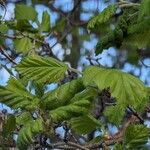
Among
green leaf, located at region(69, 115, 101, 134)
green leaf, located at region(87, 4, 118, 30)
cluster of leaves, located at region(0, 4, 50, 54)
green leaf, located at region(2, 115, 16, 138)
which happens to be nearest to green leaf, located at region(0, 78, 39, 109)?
green leaf, located at region(2, 115, 16, 138)

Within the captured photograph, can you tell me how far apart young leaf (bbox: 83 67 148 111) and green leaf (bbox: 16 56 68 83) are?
0.18 m

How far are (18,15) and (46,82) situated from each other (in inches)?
67.3

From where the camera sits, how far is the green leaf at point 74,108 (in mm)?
2172

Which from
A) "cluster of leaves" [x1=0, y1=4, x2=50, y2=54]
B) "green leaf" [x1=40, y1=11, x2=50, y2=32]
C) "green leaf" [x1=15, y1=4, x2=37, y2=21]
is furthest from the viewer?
"green leaf" [x1=15, y1=4, x2=37, y2=21]

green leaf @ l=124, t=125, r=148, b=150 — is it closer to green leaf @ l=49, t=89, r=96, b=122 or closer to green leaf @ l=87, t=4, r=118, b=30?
green leaf @ l=49, t=89, r=96, b=122

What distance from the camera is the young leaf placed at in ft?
6.96

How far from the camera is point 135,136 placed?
239 centimetres

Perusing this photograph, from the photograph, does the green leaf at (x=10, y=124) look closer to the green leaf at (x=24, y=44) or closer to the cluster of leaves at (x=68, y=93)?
the cluster of leaves at (x=68, y=93)

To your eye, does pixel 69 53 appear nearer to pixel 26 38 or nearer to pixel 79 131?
pixel 26 38

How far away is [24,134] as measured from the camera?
2174mm

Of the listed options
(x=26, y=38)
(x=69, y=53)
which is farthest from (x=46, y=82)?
(x=69, y=53)

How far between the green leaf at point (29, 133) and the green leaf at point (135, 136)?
0.42 m

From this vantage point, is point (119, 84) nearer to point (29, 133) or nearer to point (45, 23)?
point (29, 133)

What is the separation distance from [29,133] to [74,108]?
0.67 feet
